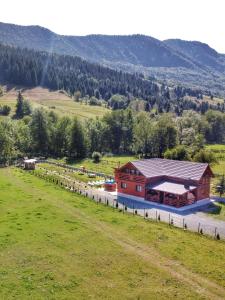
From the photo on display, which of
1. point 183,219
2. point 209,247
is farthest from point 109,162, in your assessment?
point 209,247

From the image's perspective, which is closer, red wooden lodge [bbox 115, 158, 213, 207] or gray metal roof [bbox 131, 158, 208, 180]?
red wooden lodge [bbox 115, 158, 213, 207]

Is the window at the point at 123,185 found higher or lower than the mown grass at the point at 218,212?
higher

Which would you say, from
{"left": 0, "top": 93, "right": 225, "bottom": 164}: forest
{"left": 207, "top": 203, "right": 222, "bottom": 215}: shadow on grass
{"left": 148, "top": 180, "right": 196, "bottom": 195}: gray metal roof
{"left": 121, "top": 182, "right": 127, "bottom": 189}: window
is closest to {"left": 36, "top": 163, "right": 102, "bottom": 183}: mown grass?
{"left": 121, "top": 182, "right": 127, "bottom": 189}: window

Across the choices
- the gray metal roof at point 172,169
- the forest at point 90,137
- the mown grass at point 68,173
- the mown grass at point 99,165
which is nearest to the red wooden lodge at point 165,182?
the gray metal roof at point 172,169

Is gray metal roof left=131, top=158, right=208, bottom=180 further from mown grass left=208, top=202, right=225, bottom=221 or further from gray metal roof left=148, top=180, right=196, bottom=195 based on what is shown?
mown grass left=208, top=202, right=225, bottom=221

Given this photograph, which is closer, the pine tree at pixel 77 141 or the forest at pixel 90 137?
the forest at pixel 90 137

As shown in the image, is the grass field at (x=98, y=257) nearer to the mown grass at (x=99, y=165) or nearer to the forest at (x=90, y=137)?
the mown grass at (x=99, y=165)
